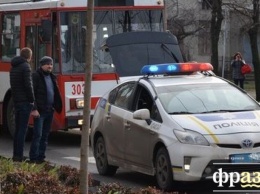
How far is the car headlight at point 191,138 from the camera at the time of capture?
9.91 meters

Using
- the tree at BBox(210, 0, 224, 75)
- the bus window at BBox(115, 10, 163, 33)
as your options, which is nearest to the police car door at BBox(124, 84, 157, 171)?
the bus window at BBox(115, 10, 163, 33)

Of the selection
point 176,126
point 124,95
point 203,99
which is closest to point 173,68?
point 203,99

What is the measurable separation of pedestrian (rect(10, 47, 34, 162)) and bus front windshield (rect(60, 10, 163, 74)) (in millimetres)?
3193

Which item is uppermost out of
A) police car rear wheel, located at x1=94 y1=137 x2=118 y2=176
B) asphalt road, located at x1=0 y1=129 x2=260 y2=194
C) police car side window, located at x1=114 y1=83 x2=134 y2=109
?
police car side window, located at x1=114 y1=83 x2=134 y2=109

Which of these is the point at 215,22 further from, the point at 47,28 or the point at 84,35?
the point at 47,28

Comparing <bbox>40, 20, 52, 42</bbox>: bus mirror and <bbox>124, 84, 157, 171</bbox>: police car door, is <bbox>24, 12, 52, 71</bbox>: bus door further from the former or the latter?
<bbox>124, 84, 157, 171</bbox>: police car door

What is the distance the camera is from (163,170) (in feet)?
33.9

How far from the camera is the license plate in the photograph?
9812 mm

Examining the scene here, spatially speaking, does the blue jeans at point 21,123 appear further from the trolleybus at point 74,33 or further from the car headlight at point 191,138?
the car headlight at point 191,138

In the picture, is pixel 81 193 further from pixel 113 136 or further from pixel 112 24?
pixel 112 24

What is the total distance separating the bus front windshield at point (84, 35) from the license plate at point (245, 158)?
6.68m

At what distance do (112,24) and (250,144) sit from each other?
7.27 meters

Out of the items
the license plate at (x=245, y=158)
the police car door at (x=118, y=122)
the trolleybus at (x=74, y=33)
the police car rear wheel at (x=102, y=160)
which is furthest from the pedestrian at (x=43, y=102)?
the license plate at (x=245, y=158)

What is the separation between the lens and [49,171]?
9750 mm
